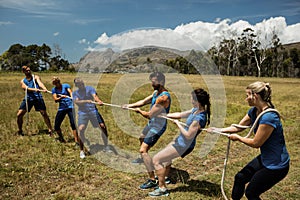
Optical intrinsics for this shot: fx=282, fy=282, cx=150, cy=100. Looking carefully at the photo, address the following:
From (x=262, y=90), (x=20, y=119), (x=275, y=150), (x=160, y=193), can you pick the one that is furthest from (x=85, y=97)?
(x=275, y=150)

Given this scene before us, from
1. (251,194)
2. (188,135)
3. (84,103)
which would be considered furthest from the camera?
(84,103)

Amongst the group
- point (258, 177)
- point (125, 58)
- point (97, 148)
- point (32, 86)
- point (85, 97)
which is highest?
point (125, 58)

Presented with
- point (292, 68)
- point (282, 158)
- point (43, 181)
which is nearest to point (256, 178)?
point (282, 158)

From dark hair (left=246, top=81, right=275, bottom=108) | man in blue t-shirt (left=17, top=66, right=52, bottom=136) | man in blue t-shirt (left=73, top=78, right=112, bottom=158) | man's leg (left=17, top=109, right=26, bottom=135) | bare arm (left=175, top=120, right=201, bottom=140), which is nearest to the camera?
dark hair (left=246, top=81, right=275, bottom=108)

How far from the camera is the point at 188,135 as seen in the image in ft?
15.2

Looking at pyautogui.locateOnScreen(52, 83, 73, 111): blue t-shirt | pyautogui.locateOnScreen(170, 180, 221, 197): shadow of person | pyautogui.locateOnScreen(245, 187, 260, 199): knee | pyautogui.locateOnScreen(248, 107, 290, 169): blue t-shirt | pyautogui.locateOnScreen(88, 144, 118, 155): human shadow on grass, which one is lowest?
pyautogui.locateOnScreen(170, 180, 221, 197): shadow of person

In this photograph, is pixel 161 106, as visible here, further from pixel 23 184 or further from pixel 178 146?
pixel 23 184

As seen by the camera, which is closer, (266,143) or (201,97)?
(266,143)

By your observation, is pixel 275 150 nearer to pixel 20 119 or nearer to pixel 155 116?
pixel 155 116

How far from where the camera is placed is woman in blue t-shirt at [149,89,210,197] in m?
4.65

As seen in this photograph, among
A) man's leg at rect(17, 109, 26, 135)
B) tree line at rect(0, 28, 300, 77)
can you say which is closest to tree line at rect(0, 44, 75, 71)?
tree line at rect(0, 28, 300, 77)

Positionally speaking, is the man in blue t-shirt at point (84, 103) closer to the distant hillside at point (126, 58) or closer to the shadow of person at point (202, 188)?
the distant hillside at point (126, 58)

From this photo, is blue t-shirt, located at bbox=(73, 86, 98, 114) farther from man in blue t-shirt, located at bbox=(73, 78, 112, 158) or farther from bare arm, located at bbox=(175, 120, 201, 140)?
bare arm, located at bbox=(175, 120, 201, 140)

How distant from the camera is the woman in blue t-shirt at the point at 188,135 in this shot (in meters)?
4.65
